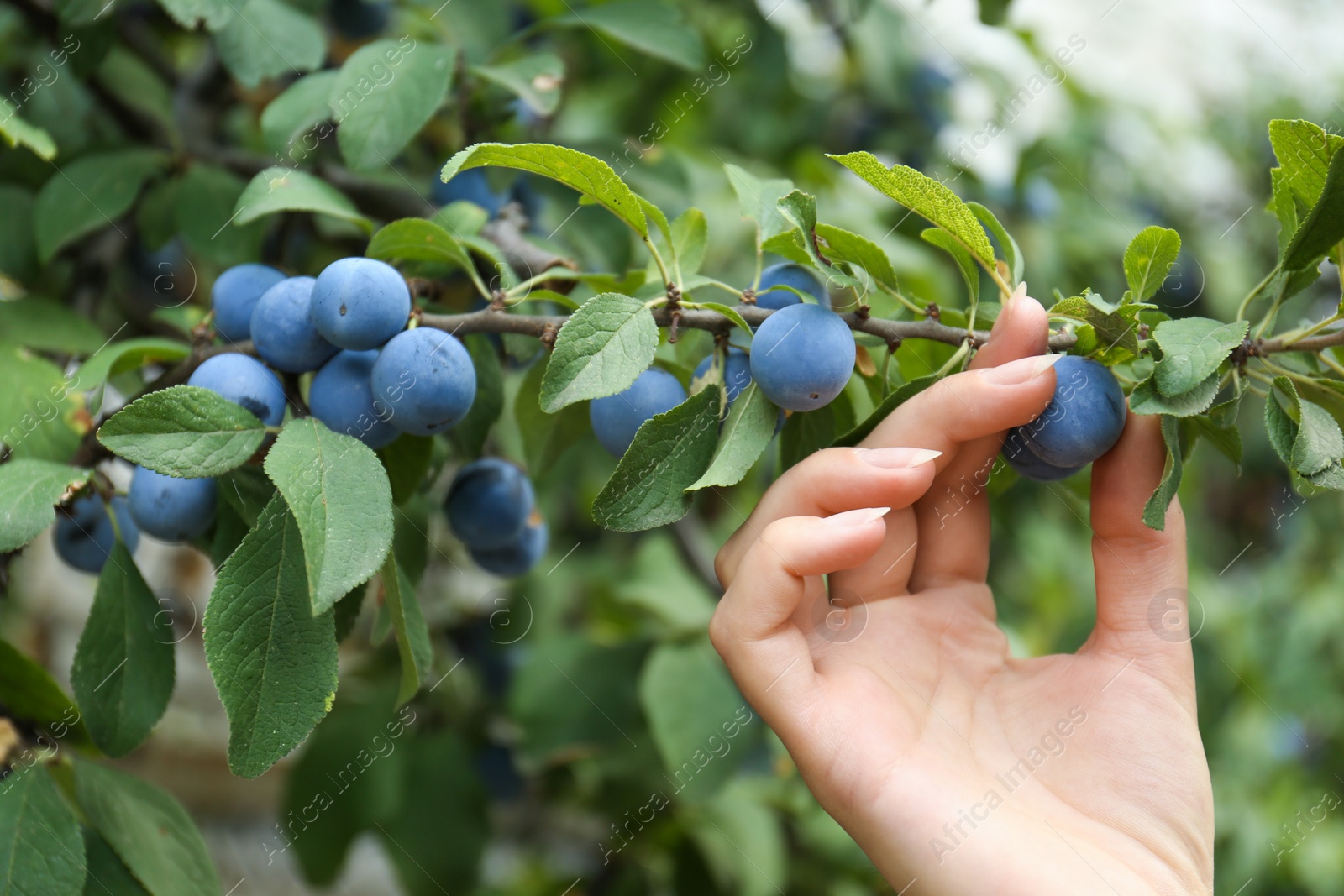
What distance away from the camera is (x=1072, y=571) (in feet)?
7.17

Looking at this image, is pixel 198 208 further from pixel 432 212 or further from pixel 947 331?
pixel 947 331

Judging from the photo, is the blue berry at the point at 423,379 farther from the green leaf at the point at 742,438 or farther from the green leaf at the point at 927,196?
the green leaf at the point at 927,196

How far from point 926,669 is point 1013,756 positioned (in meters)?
0.08

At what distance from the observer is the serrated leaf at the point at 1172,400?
1.82 feet

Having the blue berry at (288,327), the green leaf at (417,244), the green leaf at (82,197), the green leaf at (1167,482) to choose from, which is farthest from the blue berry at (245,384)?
the green leaf at (1167,482)

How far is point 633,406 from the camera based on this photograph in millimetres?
651

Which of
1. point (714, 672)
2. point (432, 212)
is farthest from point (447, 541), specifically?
point (432, 212)

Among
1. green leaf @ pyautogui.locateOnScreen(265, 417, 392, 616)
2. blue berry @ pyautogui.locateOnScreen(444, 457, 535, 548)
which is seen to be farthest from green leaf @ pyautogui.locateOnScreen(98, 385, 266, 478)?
blue berry @ pyautogui.locateOnScreen(444, 457, 535, 548)

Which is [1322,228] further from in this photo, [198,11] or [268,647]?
[198,11]

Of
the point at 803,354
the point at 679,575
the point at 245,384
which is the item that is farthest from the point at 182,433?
the point at 679,575

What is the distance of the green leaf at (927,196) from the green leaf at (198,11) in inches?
23.7

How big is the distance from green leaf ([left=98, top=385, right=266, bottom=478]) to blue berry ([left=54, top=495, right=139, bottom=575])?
23cm

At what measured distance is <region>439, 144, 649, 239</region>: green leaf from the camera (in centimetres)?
58

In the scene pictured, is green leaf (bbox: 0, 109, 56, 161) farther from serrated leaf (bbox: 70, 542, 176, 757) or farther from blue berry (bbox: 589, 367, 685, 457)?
blue berry (bbox: 589, 367, 685, 457)
